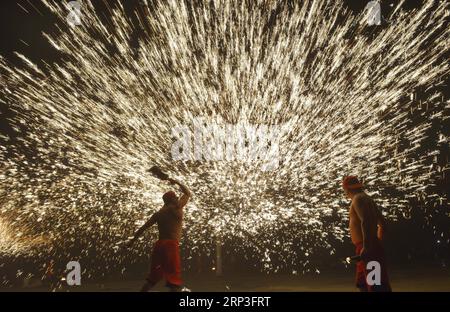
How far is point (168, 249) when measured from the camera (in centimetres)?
591

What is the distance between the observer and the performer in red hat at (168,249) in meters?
5.82

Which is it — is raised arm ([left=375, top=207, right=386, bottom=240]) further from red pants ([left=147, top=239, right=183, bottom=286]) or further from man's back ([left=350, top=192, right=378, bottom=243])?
red pants ([left=147, top=239, right=183, bottom=286])

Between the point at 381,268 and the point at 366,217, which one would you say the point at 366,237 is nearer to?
the point at 366,217

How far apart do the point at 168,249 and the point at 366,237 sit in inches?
85.4

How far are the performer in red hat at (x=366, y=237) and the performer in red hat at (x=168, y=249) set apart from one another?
195cm

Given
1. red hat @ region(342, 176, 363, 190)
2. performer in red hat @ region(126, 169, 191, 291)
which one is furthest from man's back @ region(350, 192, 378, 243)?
performer in red hat @ region(126, 169, 191, 291)

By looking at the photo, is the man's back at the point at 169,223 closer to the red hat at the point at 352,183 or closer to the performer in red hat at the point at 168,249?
the performer in red hat at the point at 168,249

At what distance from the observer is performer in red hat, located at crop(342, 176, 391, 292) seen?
16.0 feet

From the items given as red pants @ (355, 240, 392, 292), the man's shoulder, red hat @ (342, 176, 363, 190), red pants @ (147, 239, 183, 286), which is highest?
red hat @ (342, 176, 363, 190)

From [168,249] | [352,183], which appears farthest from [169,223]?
[352,183]

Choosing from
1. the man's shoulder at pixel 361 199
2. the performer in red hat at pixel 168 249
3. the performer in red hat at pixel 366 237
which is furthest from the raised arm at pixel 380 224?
the performer in red hat at pixel 168 249

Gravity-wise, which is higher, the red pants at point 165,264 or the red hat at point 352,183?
the red hat at point 352,183

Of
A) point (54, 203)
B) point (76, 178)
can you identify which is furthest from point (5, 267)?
point (76, 178)

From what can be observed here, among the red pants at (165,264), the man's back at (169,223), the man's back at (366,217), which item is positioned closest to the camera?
the man's back at (366,217)
